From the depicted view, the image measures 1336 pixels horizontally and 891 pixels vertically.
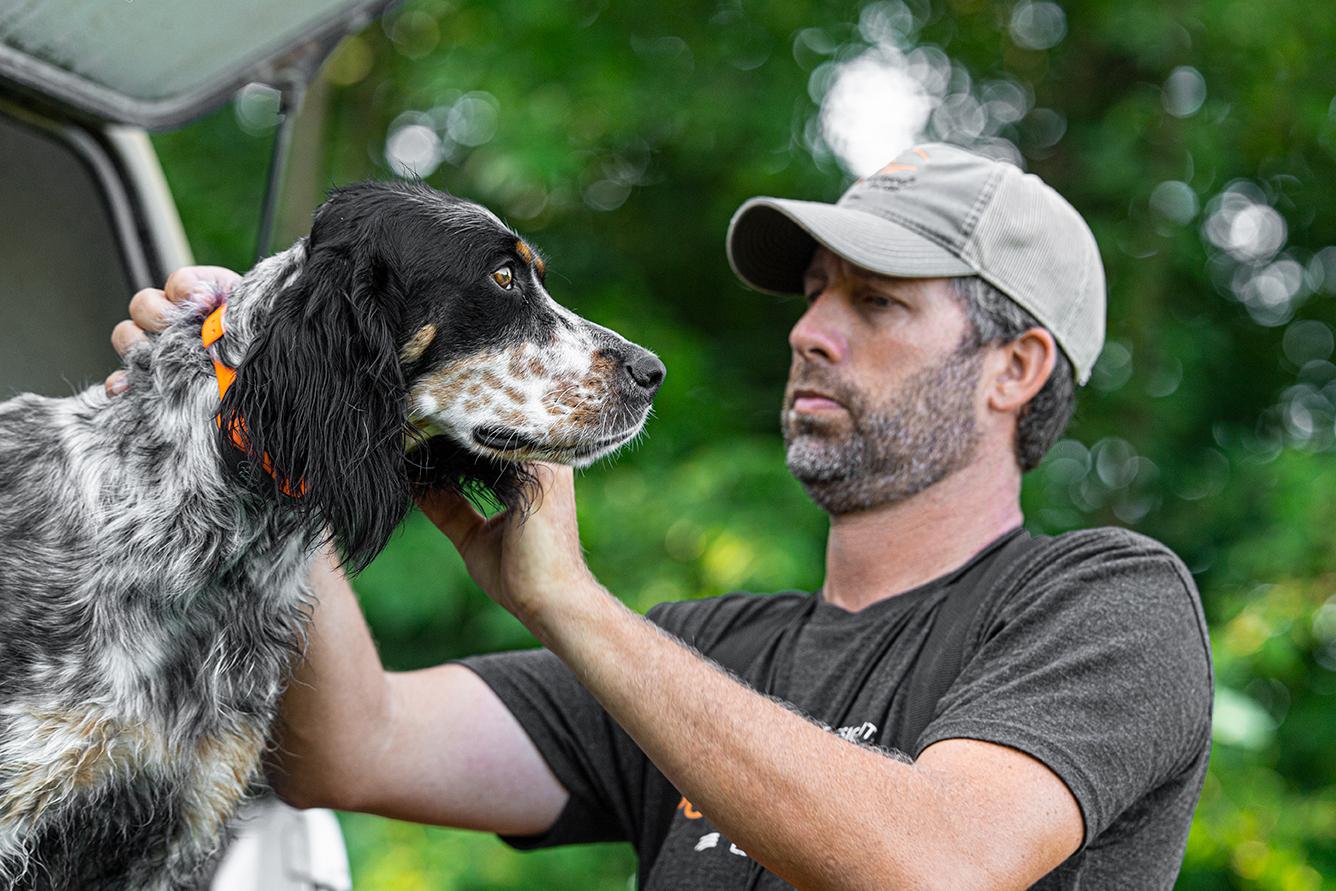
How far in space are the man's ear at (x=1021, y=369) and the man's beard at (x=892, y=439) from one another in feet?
0.24

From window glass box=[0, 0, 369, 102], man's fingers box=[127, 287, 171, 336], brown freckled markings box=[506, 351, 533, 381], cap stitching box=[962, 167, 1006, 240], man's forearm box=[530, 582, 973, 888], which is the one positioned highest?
window glass box=[0, 0, 369, 102]

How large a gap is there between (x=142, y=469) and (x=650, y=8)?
5211 mm

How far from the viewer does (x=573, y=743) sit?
2789mm

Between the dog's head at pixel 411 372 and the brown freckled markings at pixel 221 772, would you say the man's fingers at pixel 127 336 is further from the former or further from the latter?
the brown freckled markings at pixel 221 772

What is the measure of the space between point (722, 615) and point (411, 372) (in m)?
1.10

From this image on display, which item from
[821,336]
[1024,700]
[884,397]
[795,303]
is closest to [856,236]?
[821,336]

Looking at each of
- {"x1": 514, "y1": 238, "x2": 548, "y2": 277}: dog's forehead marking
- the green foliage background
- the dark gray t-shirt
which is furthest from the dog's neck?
the green foliage background

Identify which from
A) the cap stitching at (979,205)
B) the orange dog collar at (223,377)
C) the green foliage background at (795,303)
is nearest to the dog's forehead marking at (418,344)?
the orange dog collar at (223,377)

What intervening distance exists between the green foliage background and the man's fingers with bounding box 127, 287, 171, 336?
294 centimetres

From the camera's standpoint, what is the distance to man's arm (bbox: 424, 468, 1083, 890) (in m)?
1.89

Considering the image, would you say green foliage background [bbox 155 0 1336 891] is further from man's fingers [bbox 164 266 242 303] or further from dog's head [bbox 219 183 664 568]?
man's fingers [bbox 164 266 242 303]

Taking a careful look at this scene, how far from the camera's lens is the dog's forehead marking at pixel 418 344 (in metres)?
2.04

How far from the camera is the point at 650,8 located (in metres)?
6.64

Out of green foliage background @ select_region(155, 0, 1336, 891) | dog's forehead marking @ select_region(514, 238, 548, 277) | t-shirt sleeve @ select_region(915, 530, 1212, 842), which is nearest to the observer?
t-shirt sleeve @ select_region(915, 530, 1212, 842)
